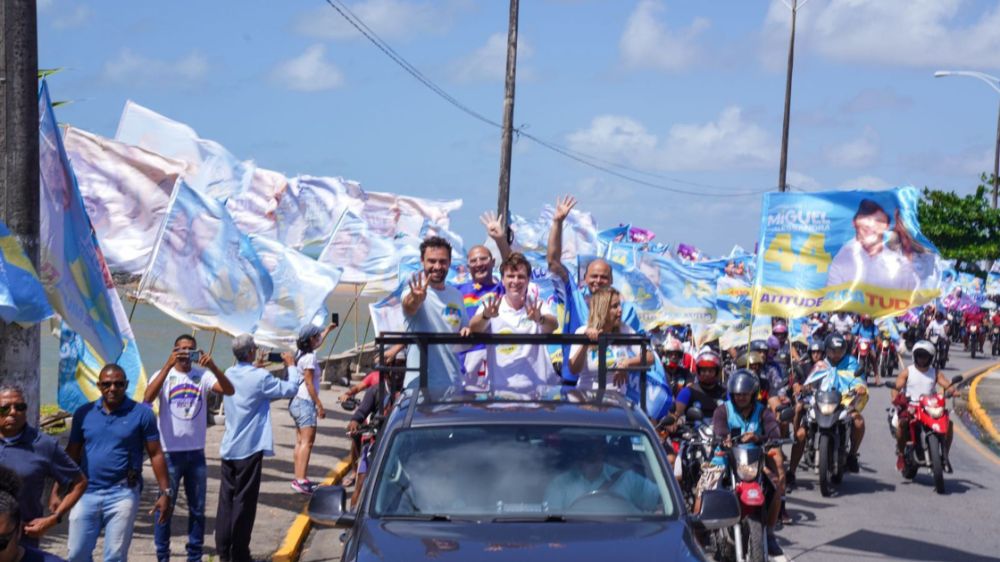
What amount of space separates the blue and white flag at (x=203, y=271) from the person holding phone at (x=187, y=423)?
11.8 ft

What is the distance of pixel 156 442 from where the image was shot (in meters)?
8.91

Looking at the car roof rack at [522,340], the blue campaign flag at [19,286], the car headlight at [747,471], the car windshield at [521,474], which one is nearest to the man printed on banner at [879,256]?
the car headlight at [747,471]

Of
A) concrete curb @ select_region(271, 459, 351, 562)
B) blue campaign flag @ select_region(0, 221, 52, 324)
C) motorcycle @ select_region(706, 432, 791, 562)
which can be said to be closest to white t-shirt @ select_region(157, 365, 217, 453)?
concrete curb @ select_region(271, 459, 351, 562)

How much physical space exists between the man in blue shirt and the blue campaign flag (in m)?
0.89

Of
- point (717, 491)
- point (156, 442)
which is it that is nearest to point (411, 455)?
point (717, 491)

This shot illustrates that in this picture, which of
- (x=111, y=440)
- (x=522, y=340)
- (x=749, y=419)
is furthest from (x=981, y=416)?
(x=111, y=440)

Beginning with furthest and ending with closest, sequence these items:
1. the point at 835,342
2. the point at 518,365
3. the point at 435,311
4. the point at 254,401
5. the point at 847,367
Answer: the point at 847,367 < the point at 835,342 < the point at 254,401 < the point at 435,311 < the point at 518,365

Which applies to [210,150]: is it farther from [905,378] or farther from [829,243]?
[905,378]

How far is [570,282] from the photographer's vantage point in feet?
35.8

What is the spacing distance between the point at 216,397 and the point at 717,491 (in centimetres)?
1469

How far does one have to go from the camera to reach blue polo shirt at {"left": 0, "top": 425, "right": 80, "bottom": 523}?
23.6ft

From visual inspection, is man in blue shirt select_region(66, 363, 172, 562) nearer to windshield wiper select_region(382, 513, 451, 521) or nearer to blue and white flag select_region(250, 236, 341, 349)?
windshield wiper select_region(382, 513, 451, 521)

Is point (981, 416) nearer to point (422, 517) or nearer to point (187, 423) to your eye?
point (187, 423)

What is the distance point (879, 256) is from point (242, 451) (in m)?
9.50
